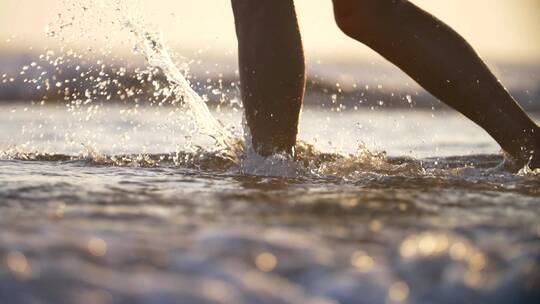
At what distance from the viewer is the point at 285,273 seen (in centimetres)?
133

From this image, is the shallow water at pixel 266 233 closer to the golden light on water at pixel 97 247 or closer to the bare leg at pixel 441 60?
the golden light on water at pixel 97 247

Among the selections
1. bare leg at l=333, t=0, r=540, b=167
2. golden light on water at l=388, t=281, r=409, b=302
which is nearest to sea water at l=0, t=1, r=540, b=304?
golden light on water at l=388, t=281, r=409, b=302

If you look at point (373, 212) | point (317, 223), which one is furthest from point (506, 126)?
point (317, 223)

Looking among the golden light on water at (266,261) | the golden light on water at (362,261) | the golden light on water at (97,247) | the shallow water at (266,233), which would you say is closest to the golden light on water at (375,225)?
the shallow water at (266,233)

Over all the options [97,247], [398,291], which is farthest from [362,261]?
[97,247]

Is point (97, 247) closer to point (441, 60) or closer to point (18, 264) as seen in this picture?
point (18, 264)

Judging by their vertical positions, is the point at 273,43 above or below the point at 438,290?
above

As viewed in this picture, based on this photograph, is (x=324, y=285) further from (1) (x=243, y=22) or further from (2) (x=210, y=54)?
(2) (x=210, y=54)

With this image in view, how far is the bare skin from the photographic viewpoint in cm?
250

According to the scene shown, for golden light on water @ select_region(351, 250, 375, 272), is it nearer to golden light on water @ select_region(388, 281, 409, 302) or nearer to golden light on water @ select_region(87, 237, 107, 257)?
golden light on water @ select_region(388, 281, 409, 302)

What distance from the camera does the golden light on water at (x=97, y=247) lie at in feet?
4.58

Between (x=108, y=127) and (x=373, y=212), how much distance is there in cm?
327

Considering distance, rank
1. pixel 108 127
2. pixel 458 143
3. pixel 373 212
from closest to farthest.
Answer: pixel 373 212 → pixel 458 143 → pixel 108 127

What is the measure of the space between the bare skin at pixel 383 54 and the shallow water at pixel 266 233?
0.40ft
